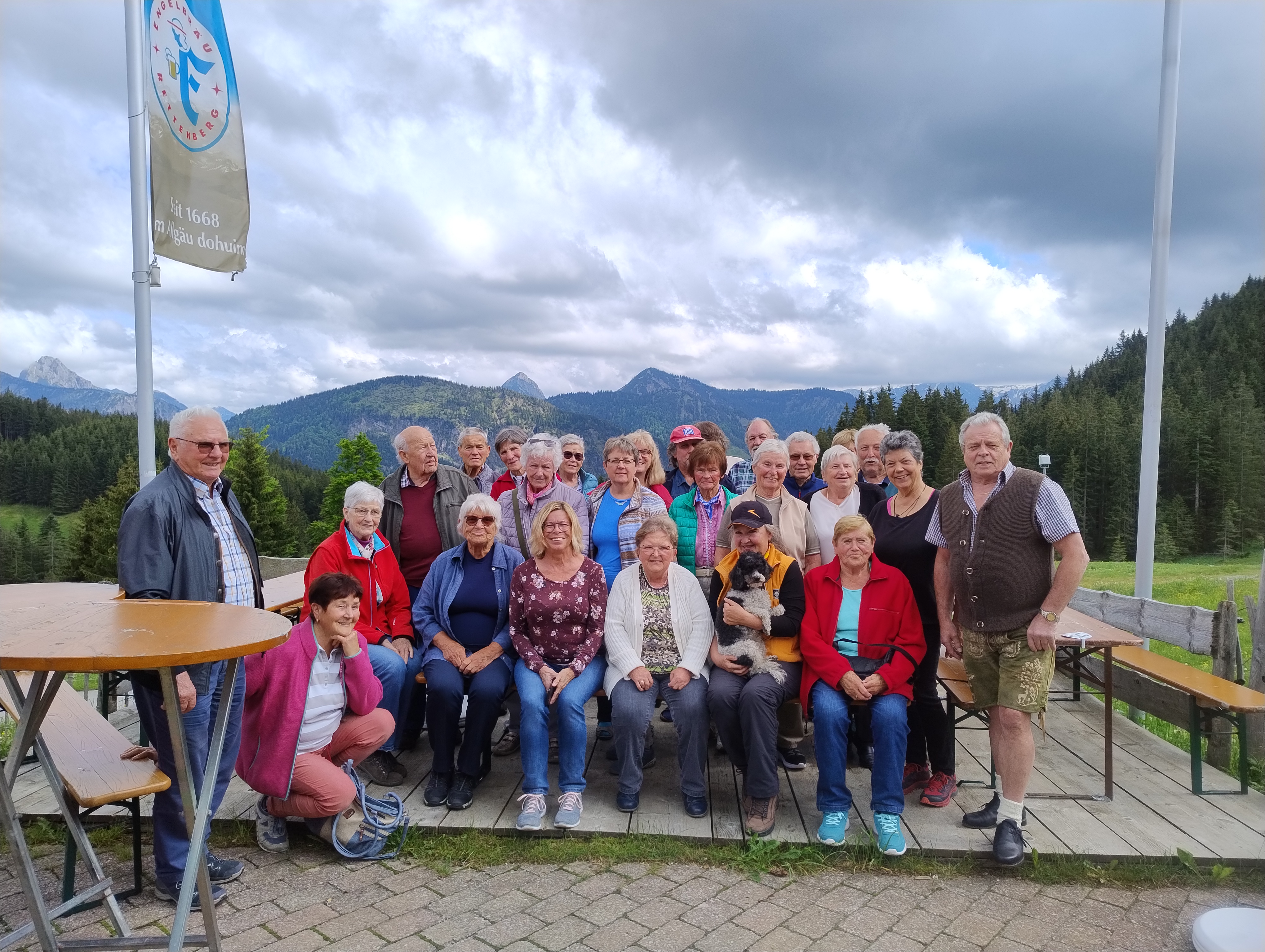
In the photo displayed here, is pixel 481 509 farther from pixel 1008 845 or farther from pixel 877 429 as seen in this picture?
pixel 1008 845

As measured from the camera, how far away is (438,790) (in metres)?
4.02

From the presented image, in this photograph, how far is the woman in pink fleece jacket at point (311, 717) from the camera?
138 inches

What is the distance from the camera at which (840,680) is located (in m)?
3.77

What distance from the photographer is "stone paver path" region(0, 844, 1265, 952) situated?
291cm

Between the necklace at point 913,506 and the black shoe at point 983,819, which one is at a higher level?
the necklace at point 913,506

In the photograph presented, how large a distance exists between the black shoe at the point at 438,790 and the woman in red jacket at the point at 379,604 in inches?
13.7

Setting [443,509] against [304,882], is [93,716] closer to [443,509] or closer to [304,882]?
[304,882]

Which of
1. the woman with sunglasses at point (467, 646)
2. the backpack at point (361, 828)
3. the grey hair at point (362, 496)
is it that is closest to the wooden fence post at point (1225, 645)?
the woman with sunglasses at point (467, 646)

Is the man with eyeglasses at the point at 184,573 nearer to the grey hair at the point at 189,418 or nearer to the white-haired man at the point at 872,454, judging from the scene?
the grey hair at the point at 189,418

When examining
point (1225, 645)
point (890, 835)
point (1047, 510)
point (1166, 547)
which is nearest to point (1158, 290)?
point (1225, 645)

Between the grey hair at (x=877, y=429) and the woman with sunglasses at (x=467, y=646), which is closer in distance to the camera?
the woman with sunglasses at (x=467, y=646)

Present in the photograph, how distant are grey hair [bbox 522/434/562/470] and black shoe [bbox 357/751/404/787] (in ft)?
6.16

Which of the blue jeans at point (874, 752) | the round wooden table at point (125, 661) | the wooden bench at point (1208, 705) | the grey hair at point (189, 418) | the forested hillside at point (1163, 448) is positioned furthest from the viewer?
the forested hillside at point (1163, 448)

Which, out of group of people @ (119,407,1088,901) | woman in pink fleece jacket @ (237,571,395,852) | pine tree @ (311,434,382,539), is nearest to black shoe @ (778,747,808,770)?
group of people @ (119,407,1088,901)
